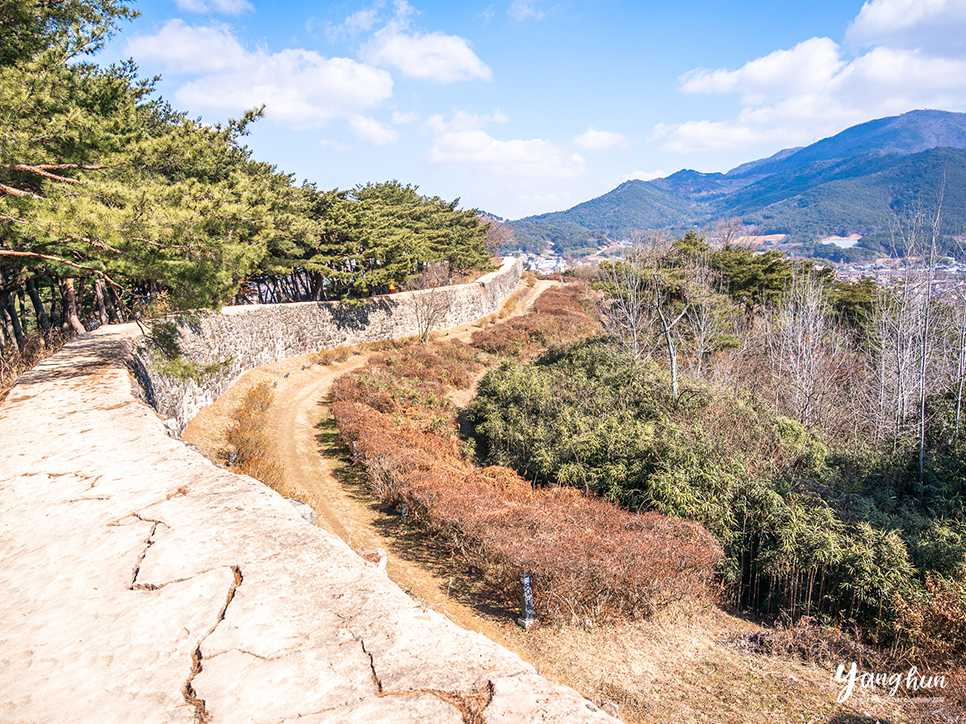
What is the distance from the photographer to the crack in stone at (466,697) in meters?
2.09

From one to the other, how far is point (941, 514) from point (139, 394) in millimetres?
15112

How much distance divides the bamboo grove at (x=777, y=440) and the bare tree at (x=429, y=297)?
1000cm

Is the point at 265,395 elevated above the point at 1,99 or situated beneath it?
situated beneath

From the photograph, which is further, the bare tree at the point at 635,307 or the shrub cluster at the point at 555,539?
the bare tree at the point at 635,307

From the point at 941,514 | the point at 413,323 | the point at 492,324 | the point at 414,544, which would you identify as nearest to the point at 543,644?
the point at 414,544

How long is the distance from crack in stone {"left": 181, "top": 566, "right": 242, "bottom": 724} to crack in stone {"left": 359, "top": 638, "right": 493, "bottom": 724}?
73 centimetres

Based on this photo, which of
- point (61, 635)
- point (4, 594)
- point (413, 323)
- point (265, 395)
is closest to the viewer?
point (61, 635)

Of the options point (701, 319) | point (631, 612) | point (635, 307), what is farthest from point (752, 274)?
point (631, 612)

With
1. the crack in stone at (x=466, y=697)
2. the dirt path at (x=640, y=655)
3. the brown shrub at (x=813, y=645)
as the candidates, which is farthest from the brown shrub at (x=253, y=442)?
the brown shrub at (x=813, y=645)

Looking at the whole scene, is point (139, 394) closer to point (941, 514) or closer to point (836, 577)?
point (836, 577)

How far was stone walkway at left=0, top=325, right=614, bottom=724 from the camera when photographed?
2.19 m

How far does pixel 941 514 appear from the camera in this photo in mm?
10078

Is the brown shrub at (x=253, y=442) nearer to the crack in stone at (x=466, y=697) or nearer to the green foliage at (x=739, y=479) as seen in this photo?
the green foliage at (x=739, y=479)

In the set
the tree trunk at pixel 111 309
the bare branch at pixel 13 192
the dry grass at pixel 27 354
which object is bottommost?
the dry grass at pixel 27 354
